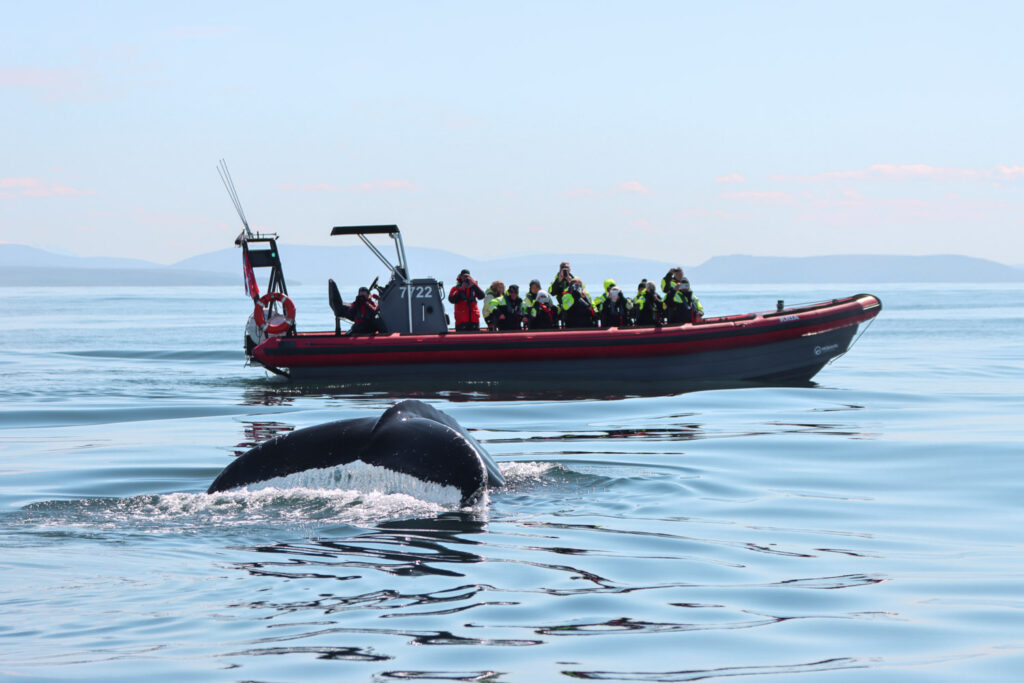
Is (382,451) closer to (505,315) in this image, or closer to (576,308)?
(576,308)

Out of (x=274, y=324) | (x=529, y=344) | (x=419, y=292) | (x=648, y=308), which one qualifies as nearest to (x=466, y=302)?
(x=419, y=292)

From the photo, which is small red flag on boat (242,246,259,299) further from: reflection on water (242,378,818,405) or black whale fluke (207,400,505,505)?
black whale fluke (207,400,505,505)

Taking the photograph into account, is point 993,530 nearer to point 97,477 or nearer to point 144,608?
point 144,608

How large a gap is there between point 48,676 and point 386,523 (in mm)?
3252

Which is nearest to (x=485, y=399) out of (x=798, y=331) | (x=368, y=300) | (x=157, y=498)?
(x=368, y=300)

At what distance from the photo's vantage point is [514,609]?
233 inches

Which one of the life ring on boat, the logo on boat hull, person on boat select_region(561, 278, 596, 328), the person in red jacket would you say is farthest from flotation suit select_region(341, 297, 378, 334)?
the logo on boat hull

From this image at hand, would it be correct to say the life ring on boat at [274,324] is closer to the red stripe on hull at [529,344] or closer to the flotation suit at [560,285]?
the red stripe on hull at [529,344]

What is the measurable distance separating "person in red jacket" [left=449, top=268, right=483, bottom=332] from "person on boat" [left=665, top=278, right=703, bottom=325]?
12.3 feet

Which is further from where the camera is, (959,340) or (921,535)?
(959,340)

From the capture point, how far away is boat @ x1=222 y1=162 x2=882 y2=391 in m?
21.2

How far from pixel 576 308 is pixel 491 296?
181 cm

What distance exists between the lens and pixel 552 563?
6.97 m

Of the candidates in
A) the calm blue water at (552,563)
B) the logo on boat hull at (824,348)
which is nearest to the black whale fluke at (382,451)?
the calm blue water at (552,563)
